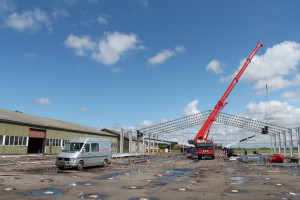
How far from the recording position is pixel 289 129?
3634 centimetres

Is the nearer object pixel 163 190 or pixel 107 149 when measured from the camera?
pixel 163 190

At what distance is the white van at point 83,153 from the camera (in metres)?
15.9

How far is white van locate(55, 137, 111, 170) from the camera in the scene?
1585 cm

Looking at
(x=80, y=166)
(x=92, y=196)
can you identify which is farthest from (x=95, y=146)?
(x=92, y=196)

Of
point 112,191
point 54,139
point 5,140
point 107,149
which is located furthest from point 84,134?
point 112,191

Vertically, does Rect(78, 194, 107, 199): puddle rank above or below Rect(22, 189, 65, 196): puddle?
above

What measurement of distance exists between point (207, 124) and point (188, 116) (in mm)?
4058

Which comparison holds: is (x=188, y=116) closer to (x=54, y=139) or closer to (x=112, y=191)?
(x=54, y=139)

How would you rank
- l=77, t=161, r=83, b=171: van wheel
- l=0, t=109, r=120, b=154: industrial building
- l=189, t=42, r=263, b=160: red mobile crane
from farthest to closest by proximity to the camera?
l=189, t=42, r=263, b=160: red mobile crane, l=0, t=109, r=120, b=154: industrial building, l=77, t=161, r=83, b=171: van wheel

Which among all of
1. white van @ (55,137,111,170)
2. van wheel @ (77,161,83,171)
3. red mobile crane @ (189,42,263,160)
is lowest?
van wheel @ (77,161,83,171)

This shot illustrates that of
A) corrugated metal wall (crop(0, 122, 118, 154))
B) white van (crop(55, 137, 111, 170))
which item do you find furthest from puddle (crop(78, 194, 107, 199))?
corrugated metal wall (crop(0, 122, 118, 154))

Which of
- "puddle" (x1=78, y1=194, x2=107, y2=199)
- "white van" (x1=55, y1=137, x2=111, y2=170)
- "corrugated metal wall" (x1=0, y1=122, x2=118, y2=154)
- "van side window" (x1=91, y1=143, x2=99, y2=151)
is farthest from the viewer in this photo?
"corrugated metal wall" (x1=0, y1=122, x2=118, y2=154)

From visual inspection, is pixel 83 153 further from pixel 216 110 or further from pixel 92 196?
pixel 216 110

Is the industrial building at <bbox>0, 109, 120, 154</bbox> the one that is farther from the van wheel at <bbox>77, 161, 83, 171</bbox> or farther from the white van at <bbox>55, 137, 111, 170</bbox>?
the van wheel at <bbox>77, 161, 83, 171</bbox>
